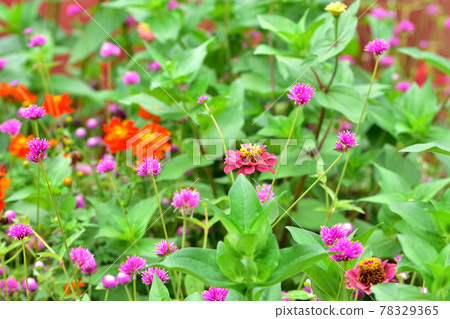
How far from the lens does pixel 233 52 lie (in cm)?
107

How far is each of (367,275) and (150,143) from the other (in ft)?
0.99

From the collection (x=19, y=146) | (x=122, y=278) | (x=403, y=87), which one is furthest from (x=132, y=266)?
(x=403, y=87)

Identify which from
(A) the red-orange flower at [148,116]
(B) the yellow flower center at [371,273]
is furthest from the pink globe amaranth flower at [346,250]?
(A) the red-orange flower at [148,116]

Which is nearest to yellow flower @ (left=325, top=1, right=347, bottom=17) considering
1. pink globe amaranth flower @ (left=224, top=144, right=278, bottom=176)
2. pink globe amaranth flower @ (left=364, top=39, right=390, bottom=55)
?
pink globe amaranth flower @ (left=364, top=39, right=390, bottom=55)

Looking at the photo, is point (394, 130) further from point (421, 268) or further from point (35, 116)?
point (35, 116)

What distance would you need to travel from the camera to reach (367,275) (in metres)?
0.41

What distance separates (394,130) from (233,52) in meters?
0.43

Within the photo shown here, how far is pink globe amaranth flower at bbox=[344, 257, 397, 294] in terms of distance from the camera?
0.41m

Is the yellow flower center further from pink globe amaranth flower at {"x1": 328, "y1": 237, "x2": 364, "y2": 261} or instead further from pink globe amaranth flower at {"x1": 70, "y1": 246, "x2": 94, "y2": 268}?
pink globe amaranth flower at {"x1": 70, "y1": 246, "x2": 94, "y2": 268}

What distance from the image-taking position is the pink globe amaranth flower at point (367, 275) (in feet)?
1.34

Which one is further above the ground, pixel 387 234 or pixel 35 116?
pixel 35 116

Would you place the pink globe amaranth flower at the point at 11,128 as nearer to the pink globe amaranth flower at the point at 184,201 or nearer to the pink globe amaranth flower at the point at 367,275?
the pink globe amaranth flower at the point at 184,201

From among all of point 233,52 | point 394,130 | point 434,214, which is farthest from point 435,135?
point 233,52

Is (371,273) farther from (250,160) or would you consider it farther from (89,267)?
(89,267)
